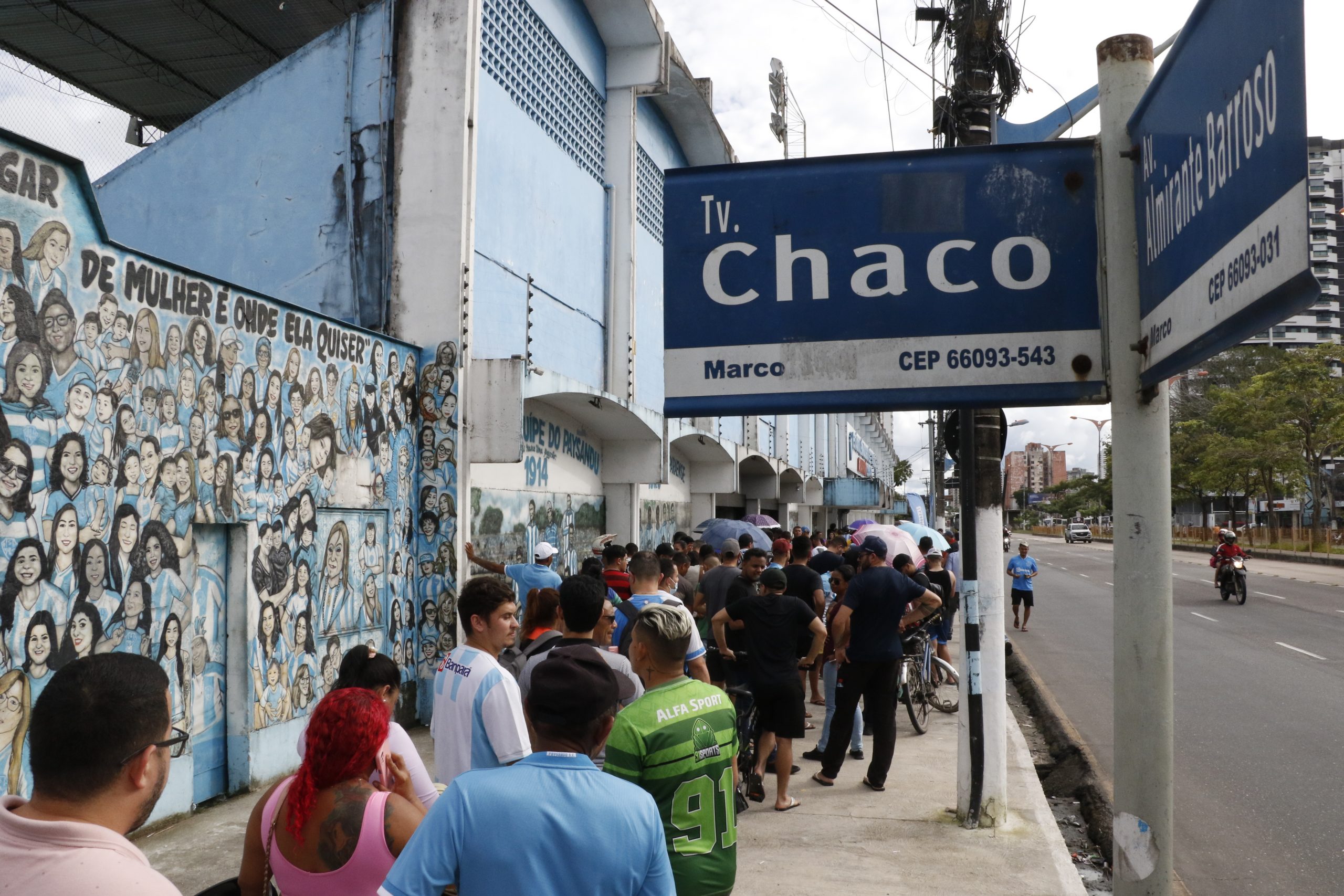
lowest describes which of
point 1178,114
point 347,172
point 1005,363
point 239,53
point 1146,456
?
point 1146,456

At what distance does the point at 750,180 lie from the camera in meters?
3.33

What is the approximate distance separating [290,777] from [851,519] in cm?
5765

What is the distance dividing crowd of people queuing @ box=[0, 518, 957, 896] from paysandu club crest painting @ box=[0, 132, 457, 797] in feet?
2.53

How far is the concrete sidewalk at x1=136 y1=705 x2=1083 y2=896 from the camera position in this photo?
5.72 meters

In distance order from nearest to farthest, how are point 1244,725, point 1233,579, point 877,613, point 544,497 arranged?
point 877,613 → point 1244,725 → point 544,497 → point 1233,579

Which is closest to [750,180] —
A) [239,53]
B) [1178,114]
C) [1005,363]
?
[1005,363]

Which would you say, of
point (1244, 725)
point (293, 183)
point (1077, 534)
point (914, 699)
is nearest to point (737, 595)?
point (914, 699)

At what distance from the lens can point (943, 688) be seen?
12.0 m

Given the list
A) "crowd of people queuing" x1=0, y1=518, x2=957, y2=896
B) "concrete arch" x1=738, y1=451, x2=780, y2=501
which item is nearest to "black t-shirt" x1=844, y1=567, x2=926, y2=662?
"crowd of people queuing" x1=0, y1=518, x2=957, y2=896

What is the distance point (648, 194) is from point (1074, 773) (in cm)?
1312

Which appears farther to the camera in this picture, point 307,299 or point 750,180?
point 307,299

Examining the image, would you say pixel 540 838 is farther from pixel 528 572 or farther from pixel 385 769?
pixel 528 572

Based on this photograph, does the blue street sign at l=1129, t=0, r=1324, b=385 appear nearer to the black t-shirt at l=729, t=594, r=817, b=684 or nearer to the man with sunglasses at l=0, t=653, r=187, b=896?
the man with sunglasses at l=0, t=653, r=187, b=896

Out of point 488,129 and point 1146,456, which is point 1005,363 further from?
point 488,129
